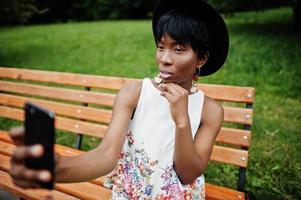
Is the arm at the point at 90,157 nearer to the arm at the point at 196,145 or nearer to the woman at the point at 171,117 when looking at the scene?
the woman at the point at 171,117

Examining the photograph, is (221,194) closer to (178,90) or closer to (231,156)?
(231,156)

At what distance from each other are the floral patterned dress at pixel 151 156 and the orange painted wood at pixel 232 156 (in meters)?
0.57

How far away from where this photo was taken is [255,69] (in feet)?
19.9

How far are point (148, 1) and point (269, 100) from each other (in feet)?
82.9

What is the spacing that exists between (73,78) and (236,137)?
151 centimetres

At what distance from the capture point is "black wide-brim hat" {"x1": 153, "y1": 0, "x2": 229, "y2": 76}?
1.91 m

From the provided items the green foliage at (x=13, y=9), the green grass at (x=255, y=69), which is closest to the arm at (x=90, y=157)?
the green grass at (x=255, y=69)

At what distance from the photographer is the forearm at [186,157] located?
1.70 metres

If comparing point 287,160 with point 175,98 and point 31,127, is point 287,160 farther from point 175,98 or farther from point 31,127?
point 31,127

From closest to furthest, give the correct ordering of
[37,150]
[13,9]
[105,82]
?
[37,150], [105,82], [13,9]

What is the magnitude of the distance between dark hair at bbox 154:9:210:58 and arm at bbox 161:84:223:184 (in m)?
0.24

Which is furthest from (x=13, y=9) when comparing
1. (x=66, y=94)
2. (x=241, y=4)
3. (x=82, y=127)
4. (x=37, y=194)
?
(x=37, y=194)

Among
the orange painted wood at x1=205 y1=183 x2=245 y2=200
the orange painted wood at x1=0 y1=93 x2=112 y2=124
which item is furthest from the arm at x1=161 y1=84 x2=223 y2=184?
the orange painted wood at x1=0 y1=93 x2=112 y2=124

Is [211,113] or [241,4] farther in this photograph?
[241,4]
